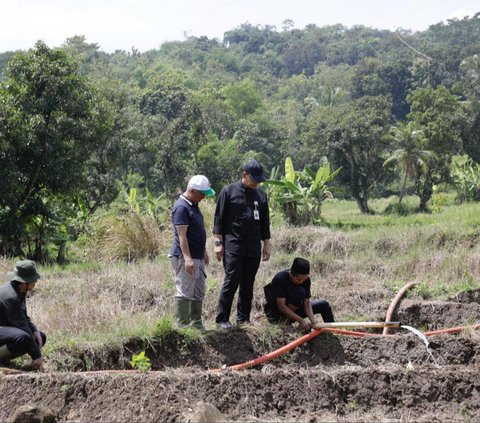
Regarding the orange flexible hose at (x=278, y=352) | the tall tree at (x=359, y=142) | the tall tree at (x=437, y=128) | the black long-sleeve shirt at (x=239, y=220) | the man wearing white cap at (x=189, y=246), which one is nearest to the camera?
the orange flexible hose at (x=278, y=352)

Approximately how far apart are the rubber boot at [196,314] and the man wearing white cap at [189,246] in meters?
0.01

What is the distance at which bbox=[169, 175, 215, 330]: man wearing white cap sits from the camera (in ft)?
26.6

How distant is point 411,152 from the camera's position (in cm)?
3800

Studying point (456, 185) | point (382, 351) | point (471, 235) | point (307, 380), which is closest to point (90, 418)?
point (307, 380)

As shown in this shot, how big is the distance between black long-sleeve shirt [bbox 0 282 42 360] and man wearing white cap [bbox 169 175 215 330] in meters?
1.61

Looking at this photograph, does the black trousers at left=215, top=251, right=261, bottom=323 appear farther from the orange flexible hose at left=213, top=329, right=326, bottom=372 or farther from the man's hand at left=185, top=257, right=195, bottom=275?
the orange flexible hose at left=213, top=329, right=326, bottom=372

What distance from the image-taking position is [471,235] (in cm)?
1568

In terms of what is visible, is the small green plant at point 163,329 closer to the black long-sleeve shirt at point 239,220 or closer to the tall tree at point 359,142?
the black long-sleeve shirt at point 239,220

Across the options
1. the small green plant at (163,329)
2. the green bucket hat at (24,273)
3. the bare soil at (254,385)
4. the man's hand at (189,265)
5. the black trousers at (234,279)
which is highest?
the green bucket hat at (24,273)

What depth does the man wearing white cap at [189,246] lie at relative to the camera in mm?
8117

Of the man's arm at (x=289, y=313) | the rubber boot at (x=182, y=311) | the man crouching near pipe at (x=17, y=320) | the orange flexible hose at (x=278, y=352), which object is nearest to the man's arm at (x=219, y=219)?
the rubber boot at (x=182, y=311)

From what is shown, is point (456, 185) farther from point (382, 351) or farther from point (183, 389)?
point (183, 389)

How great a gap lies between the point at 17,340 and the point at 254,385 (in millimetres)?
2166

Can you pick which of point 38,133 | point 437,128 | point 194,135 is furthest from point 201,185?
point 194,135
